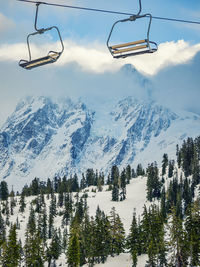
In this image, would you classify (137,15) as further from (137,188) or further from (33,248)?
(137,188)

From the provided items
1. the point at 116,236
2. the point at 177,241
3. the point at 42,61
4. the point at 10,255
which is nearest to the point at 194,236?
the point at 177,241

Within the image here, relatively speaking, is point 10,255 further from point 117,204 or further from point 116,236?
point 117,204

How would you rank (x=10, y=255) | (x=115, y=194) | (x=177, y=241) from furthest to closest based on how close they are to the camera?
1. (x=115, y=194)
2. (x=10, y=255)
3. (x=177, y=241)

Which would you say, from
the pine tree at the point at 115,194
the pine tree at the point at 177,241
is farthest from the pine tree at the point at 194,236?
the pine tree at the point at 115,194

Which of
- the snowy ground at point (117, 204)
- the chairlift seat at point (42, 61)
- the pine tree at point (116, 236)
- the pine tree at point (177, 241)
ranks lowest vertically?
the snowy ground at point (117, 204)

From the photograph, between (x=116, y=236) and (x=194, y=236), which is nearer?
(x=194, y=236)

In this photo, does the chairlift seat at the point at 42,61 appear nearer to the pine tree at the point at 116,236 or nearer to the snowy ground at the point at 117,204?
the pine tree at the point at 116,236

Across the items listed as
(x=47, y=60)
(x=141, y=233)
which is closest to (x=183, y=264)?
(x=141, y=233)

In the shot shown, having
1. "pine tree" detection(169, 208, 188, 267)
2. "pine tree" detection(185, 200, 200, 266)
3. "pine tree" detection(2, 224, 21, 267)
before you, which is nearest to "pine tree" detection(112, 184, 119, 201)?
"pine tree" detection(185, 200, 200, 266)

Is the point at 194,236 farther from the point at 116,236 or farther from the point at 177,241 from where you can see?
the point at 116,236

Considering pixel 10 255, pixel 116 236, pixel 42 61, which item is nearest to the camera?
pixel 42 61

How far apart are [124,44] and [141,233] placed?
2520 inches

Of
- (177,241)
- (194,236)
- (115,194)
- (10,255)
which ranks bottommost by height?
(115,194)

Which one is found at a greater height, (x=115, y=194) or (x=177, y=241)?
(x=177, y=241)
